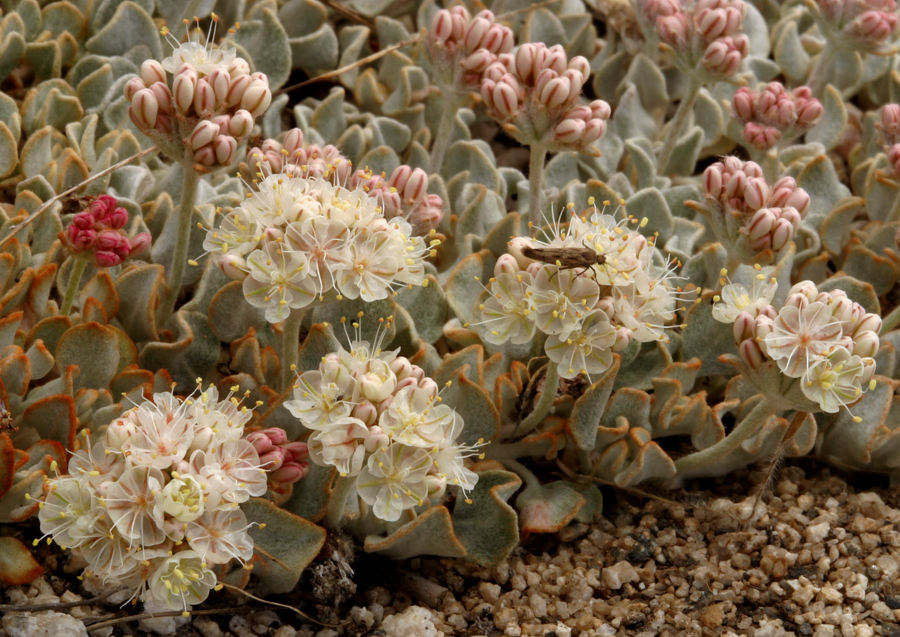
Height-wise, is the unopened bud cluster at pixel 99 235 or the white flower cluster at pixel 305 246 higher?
the white flower cluster at pixel 305 246

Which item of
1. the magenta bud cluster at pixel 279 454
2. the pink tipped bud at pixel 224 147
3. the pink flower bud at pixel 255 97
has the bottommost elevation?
the magenta bud cluster at pixel 279 454

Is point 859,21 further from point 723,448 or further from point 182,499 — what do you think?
point 182,499

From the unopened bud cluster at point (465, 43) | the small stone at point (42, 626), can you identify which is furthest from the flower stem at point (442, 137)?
the small stone at point (42, 626)

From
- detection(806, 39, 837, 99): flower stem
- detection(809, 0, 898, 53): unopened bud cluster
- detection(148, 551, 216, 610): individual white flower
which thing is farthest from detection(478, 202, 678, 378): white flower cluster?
detection(806, 39, 837, 99): flower stem

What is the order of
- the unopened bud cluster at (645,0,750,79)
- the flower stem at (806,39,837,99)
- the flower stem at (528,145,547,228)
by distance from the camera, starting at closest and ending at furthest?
1. the flower stem at (528,145,547,228)
2. the unopened bud cluster at (645,0,750,79)
3. the flower stem at (806,39,837,99)

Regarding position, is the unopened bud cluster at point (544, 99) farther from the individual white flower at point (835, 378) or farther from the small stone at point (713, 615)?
the small stone at point (713, 615)

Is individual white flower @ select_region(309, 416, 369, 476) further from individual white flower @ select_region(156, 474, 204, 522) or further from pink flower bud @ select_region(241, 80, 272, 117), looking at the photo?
pink flower bud @ select_region(241, 80, 272, 117)
